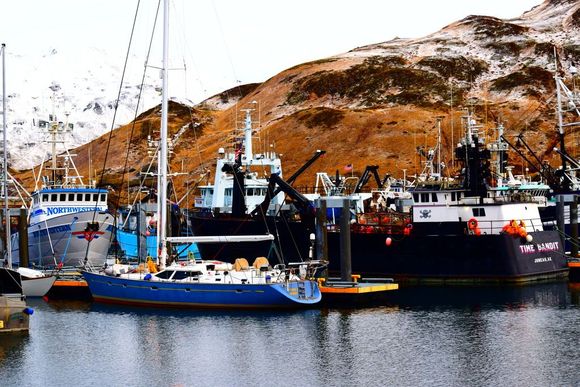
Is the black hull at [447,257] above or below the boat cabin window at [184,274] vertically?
above

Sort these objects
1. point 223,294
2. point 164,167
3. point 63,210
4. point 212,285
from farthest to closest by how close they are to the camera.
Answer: point 63,210
point 164,167
point 223,294
point 212,285

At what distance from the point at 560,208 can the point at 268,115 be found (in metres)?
94.9

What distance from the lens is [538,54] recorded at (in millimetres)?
155375

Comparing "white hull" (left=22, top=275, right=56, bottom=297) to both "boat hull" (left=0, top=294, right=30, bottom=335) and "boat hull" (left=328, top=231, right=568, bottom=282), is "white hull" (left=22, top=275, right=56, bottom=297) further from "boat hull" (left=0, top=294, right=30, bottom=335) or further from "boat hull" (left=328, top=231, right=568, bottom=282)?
"boat hull" (left=328, top=231, right=568, bottom=282)

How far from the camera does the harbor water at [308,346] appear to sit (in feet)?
110

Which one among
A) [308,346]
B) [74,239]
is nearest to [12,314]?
[308,346]

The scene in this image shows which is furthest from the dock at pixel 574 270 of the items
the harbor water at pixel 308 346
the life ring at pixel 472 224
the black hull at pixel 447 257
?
the harbor water at pixel 308 346

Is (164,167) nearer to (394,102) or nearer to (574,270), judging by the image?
(574,270)

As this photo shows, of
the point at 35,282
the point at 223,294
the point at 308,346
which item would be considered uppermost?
the point at 35,282

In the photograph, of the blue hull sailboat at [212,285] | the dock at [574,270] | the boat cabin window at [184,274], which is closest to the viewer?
the blue hull sailboat at [212,285]

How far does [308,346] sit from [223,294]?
8.42m

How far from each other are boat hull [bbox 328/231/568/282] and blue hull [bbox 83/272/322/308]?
12.3 meters

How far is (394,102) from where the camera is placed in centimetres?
14238

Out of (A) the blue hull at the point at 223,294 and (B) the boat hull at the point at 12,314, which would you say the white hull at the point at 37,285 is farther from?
(B) the boat hull at the point at 12,314
